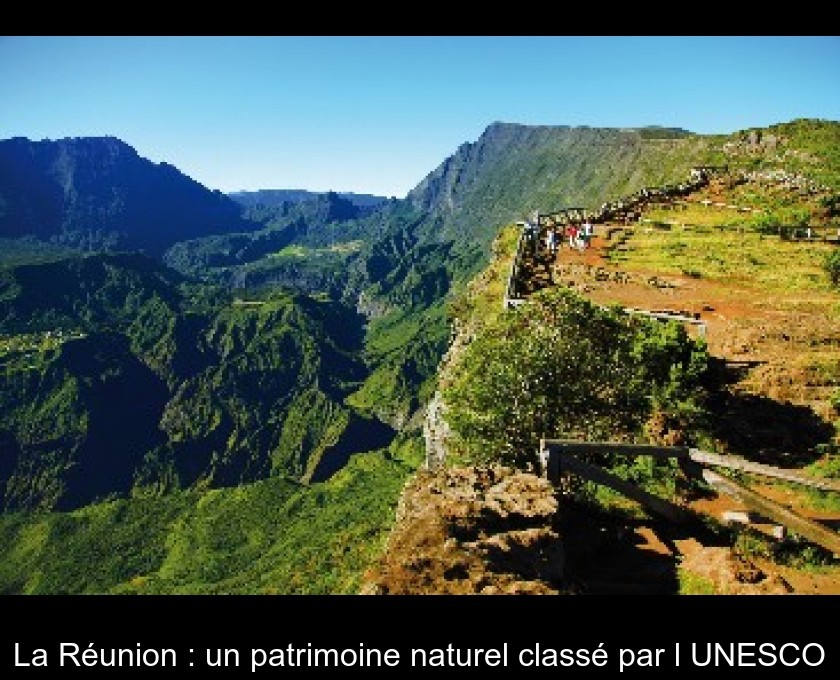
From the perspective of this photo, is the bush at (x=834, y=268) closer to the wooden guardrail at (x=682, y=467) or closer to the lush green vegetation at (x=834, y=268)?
the lush green vegetation at (x=834, y=268)

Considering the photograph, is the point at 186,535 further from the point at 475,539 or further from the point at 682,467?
the point at 475,539

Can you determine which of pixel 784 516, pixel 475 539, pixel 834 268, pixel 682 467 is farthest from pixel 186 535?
pixel 784 516

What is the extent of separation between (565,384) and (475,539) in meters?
9.65

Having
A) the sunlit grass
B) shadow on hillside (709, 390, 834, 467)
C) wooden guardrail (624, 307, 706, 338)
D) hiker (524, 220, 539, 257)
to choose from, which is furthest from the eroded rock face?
hiker (524, 220, 539, 257)

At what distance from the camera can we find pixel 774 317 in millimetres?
39188

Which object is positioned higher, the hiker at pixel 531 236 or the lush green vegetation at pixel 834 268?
the hiker at pixel 531 236

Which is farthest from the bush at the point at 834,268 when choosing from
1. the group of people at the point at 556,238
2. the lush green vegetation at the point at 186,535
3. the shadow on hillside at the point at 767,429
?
the lush green vegetation at the point at 186,535

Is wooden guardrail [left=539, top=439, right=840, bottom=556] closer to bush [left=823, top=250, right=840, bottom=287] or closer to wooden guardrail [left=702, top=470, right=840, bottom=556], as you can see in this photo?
wooden guardrail [left=702, top=470, right=840, bottom=556]

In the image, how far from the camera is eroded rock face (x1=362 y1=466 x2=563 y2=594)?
11336 millimetres

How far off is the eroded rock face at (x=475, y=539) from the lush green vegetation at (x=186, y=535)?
81.6m

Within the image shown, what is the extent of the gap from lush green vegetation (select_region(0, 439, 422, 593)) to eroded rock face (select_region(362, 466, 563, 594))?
81632mm

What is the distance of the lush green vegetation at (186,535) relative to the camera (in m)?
109
